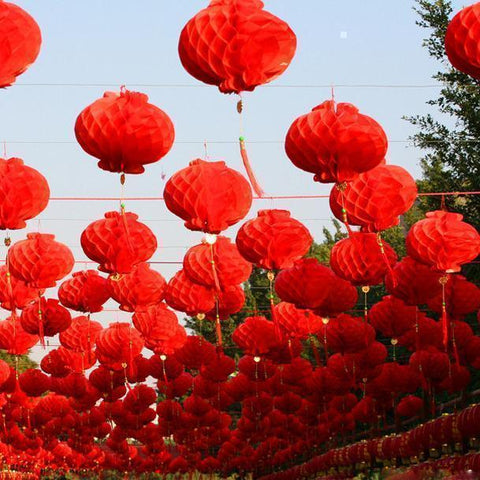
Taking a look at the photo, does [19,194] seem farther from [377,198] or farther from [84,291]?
[84,291]

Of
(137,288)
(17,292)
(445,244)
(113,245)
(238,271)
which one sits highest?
(445,244)

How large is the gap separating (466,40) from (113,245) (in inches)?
162

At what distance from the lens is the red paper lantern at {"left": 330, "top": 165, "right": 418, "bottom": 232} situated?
767cm

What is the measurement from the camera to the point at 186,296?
9.96 meters

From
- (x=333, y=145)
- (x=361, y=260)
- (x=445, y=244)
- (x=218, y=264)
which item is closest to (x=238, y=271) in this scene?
(x=218, y=264)

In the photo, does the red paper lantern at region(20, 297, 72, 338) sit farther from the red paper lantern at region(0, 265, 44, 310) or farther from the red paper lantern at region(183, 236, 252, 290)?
the red paper lantern at region(183, 236, 252, 290)

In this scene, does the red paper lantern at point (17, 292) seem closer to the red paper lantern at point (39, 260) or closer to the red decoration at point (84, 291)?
the red decoration at point (84, 291)

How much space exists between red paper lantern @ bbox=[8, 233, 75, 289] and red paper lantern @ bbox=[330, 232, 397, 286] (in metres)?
2.60

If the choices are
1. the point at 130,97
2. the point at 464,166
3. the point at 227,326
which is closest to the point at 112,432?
the point at 227,326

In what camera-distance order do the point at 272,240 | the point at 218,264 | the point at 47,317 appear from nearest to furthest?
the point at 272,240, the point at 218,264, the point at 47,317

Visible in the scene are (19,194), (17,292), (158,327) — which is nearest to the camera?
(19,194)

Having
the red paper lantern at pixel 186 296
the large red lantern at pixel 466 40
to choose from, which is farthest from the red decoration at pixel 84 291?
the large red lantern at pixel 466 40

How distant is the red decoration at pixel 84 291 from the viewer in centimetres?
1073

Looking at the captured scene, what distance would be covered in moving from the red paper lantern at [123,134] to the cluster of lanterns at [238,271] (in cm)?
1
